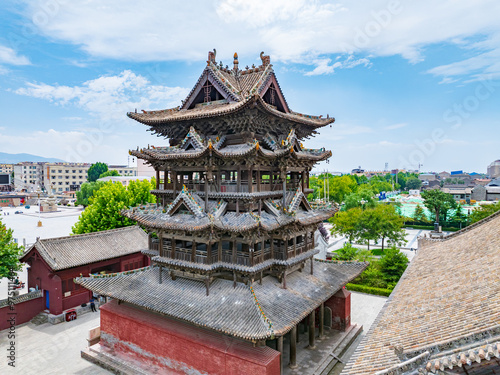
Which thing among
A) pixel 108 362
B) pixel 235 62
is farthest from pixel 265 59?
pixel 108 362

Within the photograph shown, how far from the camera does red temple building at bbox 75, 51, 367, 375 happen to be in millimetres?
17875

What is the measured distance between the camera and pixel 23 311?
27734mm

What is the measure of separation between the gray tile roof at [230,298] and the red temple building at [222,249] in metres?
0.08

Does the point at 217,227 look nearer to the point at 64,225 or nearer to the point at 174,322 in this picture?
the point at 174,322

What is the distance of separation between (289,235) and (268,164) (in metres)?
4.98

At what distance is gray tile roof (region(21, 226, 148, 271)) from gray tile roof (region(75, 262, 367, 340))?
29.4 ft

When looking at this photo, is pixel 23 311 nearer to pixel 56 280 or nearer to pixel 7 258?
pixel 56 280

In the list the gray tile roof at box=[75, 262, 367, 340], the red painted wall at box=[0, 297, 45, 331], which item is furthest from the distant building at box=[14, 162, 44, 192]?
Result: the gray tile roof at box=[75, 262, 367, 340]

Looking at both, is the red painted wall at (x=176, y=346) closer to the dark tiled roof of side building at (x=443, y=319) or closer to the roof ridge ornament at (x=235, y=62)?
the dark tiled roof of side building at (x=443, y=319)

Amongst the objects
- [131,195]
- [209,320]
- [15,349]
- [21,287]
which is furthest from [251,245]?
[21,287]

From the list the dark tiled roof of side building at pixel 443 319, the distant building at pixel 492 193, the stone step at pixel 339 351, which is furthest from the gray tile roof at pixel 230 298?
the distant building at pixel 492 193

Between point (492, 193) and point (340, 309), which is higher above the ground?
point (492, 193)

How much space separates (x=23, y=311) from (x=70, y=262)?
→ 5477 millimetres

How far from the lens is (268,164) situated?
21.4 meters
